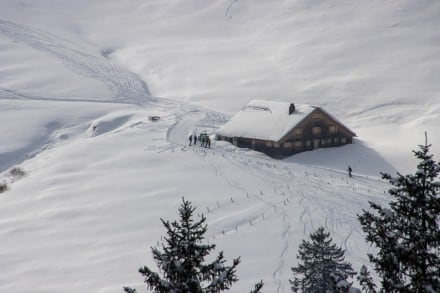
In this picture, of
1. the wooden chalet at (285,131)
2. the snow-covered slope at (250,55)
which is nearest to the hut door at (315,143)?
the wooden chalet at (285,131)

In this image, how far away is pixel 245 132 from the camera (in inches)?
2280

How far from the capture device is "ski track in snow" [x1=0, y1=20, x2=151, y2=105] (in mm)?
92706

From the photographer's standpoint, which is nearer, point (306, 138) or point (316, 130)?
point (306, 138)

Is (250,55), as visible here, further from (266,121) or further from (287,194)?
(287,194)

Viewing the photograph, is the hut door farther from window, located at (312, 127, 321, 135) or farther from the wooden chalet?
window, located at (312, 127, 321, 135)

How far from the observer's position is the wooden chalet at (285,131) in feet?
183

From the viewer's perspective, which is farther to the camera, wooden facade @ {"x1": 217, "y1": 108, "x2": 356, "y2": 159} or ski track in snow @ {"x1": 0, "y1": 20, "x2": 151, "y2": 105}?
ski track in snow @ {"x1": 0, "y1": 20, "x2": 151, "y2": 105}

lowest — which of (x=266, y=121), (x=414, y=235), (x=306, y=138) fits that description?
(x=414, y=235)

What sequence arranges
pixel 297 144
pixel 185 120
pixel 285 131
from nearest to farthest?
pixel 285 131 → pixel 297 144 → pixel 185 120

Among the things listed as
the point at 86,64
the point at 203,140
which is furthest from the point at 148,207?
the point at 86,64

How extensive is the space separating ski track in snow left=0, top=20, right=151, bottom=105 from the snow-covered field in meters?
0.60

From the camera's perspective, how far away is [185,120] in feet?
228

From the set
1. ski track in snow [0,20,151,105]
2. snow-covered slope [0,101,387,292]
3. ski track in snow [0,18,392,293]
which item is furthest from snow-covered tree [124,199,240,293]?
ski track in snow [0,20,151,105]

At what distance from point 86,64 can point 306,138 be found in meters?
63.4
